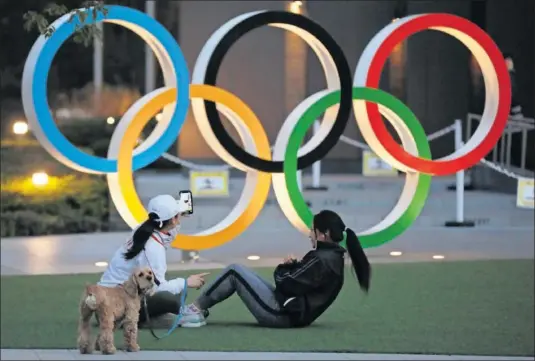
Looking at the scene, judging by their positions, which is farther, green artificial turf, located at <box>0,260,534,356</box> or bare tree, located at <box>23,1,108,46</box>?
green artificial turf, located at <box>0,260,534,356</box>

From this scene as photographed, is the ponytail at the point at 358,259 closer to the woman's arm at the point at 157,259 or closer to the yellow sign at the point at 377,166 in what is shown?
the woman's arm at the point at 157,259

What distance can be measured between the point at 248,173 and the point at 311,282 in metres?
1.34

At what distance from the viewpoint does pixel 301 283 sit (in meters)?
2.30

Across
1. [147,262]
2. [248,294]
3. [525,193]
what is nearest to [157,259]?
[147,262]

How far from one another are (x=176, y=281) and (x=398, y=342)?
6581 mm

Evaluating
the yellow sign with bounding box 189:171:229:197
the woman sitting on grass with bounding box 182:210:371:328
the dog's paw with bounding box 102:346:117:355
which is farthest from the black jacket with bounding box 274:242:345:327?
the yellow sign with bounding box 189:171:229:197

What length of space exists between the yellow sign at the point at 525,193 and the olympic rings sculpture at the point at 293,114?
264mm

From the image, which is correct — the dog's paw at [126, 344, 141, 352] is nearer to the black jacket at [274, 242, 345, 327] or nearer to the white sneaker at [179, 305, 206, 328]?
the white sneaker at [179, 305, 206, 328]

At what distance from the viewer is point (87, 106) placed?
57.0 feet

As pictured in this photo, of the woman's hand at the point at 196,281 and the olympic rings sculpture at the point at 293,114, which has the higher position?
the olympic rings sculpture at the point at 293,114

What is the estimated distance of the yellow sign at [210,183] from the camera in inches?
113

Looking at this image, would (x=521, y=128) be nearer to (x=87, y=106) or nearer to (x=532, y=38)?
(x=532, y=38)

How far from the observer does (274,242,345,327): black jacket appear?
2.22 m

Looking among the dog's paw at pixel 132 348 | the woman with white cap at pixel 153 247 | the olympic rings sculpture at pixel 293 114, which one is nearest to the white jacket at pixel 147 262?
the woman with white cap at pixel 153 247
